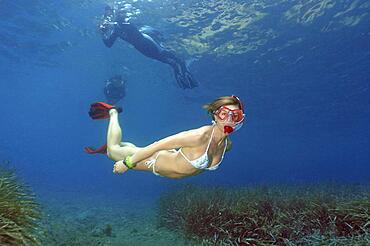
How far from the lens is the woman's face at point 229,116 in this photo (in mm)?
5008

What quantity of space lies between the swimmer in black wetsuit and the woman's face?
11.2 meters

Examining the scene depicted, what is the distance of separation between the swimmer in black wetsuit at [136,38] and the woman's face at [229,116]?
36.8 feet

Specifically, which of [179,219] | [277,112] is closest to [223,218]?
[179,219]

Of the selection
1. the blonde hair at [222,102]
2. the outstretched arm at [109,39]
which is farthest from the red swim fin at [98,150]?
the outstretched arm at [109,39]

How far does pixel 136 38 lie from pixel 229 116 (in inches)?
600

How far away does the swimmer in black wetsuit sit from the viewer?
659 inches

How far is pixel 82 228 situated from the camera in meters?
10.4

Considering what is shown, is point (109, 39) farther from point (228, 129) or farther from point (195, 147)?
point (228, 129)

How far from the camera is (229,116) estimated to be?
5.02m

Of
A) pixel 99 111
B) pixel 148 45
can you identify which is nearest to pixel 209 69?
pixel 148 45

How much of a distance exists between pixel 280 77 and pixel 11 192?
28.7 meters

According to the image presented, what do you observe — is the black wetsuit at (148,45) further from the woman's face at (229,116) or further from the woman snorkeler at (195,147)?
the woman's face at (229,116)

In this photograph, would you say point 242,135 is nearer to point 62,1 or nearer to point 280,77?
point 280,77

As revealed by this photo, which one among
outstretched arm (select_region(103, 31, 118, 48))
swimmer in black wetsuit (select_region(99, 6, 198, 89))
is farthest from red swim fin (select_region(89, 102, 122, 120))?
outstretched arm (select_region(103, 31, 118, 48))
